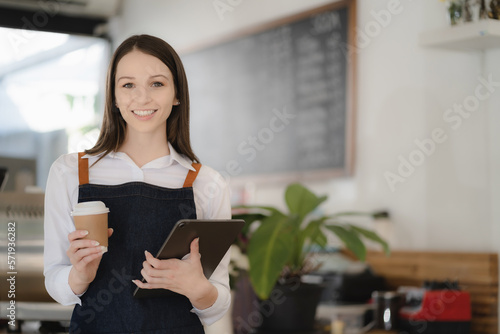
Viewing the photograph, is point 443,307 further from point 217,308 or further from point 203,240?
point 203,240

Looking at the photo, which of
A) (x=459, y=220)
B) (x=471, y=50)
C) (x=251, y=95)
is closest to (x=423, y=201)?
(x=459, y=220)

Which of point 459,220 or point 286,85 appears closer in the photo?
point 459,220

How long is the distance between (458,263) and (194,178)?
1.89m

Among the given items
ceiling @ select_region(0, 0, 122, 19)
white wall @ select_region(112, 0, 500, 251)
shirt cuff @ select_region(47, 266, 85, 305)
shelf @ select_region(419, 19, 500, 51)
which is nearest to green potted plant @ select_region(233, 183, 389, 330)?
white wall @ select_region(112, 0, 500, 251)

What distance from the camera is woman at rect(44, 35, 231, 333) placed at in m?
1.04

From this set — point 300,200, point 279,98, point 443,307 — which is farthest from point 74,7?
point 443,307

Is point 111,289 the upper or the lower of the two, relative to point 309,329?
upper

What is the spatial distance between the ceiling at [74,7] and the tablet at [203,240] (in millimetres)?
4845

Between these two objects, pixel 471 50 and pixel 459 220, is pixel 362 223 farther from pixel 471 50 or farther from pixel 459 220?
pixel 471 50

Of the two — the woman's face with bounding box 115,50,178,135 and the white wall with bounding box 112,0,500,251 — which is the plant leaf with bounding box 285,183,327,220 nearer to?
the white wall with bounding box 112,0,500,251

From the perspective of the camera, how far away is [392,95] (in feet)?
10.5

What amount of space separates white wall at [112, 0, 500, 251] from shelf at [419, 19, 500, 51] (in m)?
0.14

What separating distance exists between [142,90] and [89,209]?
23 cm

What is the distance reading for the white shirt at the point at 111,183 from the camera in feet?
3.50
